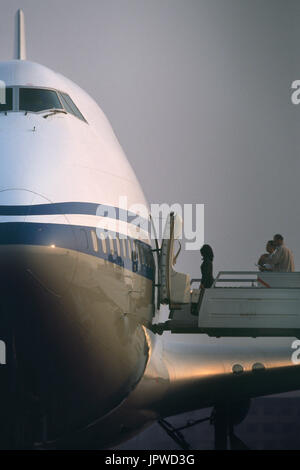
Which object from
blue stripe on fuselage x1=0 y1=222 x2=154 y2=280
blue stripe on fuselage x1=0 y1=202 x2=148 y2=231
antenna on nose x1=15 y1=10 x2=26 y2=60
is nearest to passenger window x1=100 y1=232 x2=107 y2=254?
blue stripe on fuselage x1=0 y1=222 x2=154 y2=280

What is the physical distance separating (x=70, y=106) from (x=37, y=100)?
49 cm

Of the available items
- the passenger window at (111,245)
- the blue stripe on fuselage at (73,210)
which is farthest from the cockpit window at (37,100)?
the passenger window at (111,245)

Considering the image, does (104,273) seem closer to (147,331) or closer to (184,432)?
(147,331)

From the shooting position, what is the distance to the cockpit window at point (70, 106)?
9.75 m

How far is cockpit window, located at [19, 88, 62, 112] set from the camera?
9.28m

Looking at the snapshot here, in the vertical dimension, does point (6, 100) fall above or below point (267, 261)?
above

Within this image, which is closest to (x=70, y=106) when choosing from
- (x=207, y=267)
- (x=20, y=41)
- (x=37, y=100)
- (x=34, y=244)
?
(x=37, y=100)

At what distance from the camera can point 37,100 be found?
31.2 feet

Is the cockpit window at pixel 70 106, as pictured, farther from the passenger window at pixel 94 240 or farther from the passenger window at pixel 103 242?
the passenger window at pixel 94 240

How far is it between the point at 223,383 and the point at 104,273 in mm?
5405

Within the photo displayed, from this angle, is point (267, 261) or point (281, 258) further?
point (267, 261)

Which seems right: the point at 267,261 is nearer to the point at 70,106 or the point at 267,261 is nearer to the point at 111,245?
the point at 70,106

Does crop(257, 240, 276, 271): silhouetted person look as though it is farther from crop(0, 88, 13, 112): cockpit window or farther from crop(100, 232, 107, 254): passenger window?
crop(100, 232, 107, 254): passenger window

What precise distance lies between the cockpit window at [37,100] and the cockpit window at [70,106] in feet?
0.33
